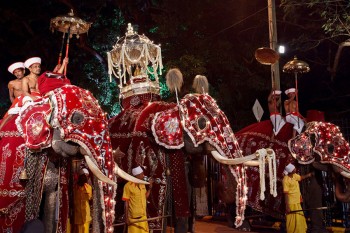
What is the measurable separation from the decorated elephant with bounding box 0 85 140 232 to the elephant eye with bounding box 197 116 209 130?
1.67m

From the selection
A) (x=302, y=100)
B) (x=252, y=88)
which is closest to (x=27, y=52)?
(x=252, y=88)

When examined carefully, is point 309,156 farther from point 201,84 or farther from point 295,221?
point 201,84

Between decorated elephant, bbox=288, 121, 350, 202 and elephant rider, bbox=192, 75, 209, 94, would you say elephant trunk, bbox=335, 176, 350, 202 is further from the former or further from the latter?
elephant rider, bbox=192, 75, 209, 94

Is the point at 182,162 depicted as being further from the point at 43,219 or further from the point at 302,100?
the point at 302,100

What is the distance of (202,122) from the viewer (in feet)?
25.1

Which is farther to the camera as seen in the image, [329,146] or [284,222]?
[284,222]

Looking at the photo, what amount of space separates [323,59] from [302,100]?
5.07 feet

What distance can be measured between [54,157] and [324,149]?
5.22 meters

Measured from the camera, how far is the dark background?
16.9 m

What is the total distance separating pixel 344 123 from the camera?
41.1 ft

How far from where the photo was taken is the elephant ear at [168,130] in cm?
761

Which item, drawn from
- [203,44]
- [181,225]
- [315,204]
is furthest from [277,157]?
[203,44]

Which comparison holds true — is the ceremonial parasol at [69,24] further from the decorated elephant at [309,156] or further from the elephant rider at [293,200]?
the elephant rider at [293,200]

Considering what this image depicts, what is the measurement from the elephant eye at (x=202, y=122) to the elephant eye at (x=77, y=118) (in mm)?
2049
